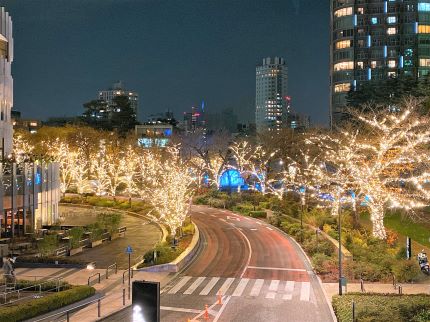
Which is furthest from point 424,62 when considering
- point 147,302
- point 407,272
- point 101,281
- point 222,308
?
point 147,302

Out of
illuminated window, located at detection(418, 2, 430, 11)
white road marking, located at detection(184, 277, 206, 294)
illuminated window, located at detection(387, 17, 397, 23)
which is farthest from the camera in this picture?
illuminated window, located at detection(387, 17, 397, 23)

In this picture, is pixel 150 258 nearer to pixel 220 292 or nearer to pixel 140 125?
pixel 220 292

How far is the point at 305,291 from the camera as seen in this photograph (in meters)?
28.4

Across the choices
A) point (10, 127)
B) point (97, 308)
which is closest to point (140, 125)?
point (10, 127)

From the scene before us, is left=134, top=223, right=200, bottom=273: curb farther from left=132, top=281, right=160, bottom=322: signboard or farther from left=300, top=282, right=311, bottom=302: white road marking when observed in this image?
left=132, top=281, right=160, bottom=322: signboard

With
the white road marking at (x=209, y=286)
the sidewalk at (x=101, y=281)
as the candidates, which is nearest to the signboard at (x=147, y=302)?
the sidewalk at (x=101, y=281)

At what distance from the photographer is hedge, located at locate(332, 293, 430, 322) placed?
69.5 ft

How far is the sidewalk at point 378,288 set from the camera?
1097 inches

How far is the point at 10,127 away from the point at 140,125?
79927mm

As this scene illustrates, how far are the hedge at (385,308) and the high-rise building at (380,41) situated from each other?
333 ft

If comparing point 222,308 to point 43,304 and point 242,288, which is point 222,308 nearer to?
point 242,288

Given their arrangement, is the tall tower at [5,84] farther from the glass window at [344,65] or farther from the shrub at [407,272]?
the glass window at [344,65]

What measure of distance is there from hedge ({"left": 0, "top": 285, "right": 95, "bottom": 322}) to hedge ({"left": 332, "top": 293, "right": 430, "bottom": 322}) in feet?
41.3

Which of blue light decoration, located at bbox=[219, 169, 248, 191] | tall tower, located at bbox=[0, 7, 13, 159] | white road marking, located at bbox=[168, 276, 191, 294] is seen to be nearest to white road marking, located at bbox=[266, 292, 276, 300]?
white road marking, located at bbox=[168, 276, 191, 294]
